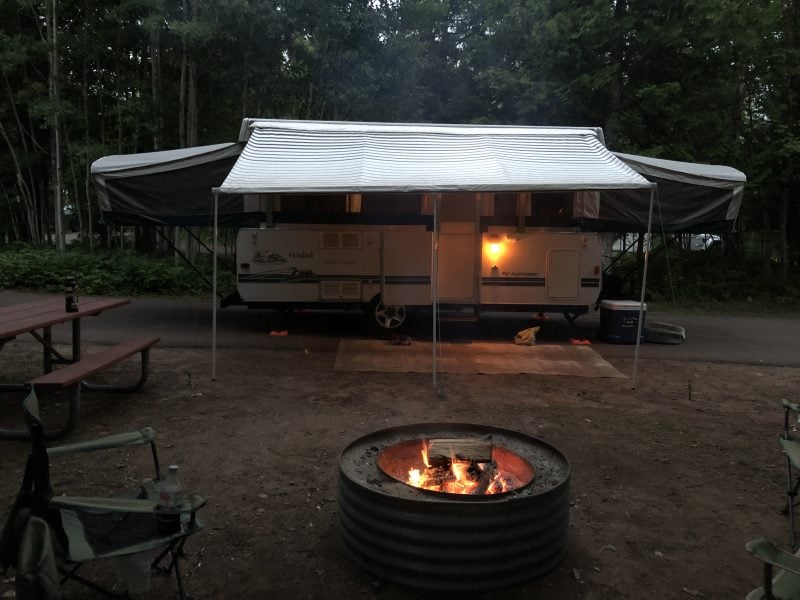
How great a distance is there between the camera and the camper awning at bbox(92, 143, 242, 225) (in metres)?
8.92

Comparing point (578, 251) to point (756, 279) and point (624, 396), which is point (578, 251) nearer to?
Answer: point (624, 396)

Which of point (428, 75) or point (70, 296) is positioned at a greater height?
point (428, 75)

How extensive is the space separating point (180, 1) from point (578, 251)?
11151 mm

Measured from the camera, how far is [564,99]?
14.6 metres

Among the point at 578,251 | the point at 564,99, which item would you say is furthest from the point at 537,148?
the point at 564,99

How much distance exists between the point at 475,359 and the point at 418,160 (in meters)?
2.66

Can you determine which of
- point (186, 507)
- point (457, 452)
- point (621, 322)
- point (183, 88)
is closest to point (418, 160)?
point (621, 322)

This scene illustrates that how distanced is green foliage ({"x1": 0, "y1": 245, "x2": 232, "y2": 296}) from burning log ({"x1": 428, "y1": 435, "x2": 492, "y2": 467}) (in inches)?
413

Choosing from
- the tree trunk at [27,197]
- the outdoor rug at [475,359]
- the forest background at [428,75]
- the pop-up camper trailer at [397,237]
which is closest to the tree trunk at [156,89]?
the forest background at [428,75]

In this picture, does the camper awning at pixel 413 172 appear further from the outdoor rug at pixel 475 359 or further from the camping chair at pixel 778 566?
the camping chair at pixel 778 566

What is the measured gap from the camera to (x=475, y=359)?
8.02m

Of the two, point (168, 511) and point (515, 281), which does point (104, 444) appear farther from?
point (515, 281)

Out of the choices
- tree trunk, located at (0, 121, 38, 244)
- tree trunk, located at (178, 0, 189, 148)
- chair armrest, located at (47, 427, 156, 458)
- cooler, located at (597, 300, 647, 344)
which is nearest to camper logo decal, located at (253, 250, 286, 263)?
cooler, located at (597, 300, 647, 344)

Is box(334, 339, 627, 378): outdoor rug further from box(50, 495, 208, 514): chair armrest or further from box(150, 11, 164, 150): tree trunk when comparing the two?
box(150, 11, 164, 150): tree trunk
